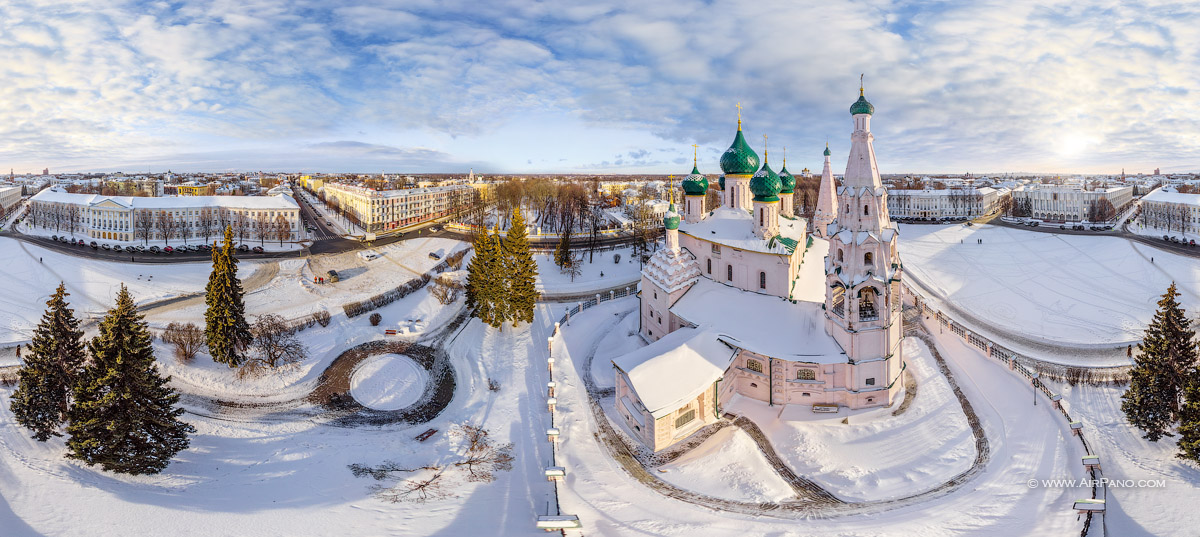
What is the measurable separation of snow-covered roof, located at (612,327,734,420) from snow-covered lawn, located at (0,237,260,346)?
35856 mm

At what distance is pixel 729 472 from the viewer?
16.6 meters

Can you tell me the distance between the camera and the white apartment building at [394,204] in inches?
2876

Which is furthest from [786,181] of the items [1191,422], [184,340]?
[184,340]

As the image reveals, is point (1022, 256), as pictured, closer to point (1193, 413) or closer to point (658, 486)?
point (1193, 413)

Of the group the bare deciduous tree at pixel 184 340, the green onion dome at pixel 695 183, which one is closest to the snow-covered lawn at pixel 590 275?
the green onion dome at pixel 695 183

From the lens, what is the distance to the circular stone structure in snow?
2284 centimetres

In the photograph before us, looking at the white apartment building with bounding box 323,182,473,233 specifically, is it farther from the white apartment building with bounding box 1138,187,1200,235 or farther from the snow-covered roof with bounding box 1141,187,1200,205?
the snow-covered roof with bounding box 1141,187,1200,205

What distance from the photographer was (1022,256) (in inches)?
2103

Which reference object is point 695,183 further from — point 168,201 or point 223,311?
point 168,201

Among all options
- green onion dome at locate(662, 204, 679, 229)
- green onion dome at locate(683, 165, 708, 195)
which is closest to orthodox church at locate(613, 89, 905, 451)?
green onion dome at locate(662, 204, 679, 229)

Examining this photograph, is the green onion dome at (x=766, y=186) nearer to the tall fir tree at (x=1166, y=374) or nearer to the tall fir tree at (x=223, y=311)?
the tall fir tree at (x=1166, y=374)

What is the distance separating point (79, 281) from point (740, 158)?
161ft

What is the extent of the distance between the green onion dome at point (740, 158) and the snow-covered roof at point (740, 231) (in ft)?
6.94

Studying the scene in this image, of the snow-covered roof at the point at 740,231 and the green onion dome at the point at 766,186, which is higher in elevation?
the green onion dome at the point at 766,186
